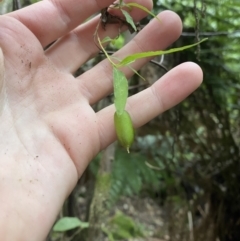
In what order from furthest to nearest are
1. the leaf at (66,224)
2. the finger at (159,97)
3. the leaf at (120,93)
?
the leaf at (66,224) → the finger at (159,97) → the leaf at (120,93)

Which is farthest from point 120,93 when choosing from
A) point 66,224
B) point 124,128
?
point 66,224

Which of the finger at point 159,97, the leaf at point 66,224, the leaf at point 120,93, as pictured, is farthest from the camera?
the leaf at point 66,224

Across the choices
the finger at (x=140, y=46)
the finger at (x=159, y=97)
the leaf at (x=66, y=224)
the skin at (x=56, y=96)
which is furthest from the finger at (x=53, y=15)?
the leaf at (x=66, y=224)

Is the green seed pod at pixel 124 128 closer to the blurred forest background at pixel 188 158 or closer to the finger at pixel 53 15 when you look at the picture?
the finger at pixel 53 15

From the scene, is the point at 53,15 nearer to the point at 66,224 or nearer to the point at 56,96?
the point at 56,96

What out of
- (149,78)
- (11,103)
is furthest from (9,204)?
(149,78)

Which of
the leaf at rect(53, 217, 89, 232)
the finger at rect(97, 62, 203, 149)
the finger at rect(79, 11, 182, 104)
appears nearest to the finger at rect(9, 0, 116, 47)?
the finger at rect(79, 11, 182, 104)

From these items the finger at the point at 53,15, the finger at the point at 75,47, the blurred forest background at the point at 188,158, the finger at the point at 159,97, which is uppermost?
the finger at the point at 53,15

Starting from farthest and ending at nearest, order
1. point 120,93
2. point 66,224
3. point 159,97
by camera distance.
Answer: point 66,224 → point 159,97 → point 120,93
